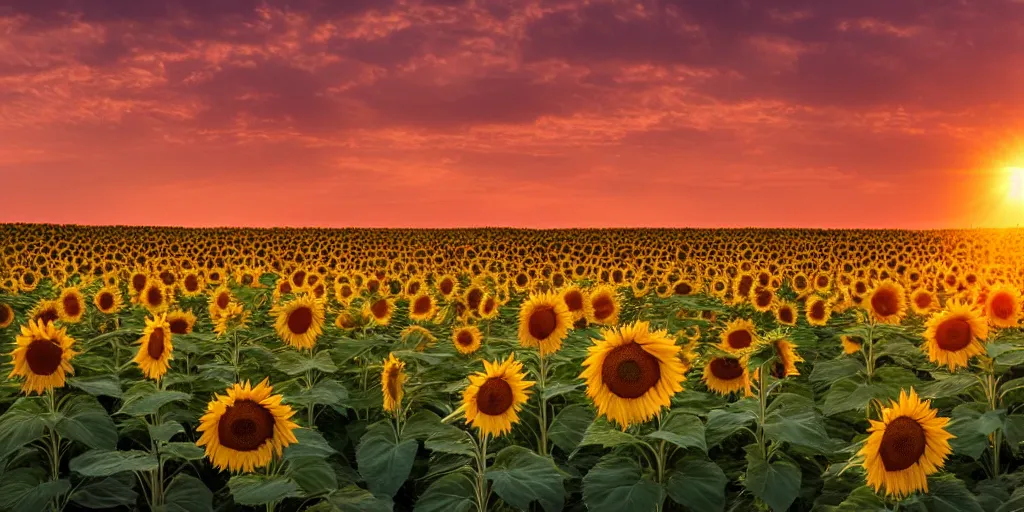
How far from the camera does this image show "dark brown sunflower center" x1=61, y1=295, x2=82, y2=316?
11.2 meters

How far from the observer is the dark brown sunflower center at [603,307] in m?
9.80

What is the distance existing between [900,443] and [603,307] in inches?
189

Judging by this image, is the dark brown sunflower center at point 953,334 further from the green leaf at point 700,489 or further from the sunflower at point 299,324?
the sunflower at point 299,324

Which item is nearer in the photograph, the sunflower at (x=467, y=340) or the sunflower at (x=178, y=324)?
the sunflower at (x=467, y=340)

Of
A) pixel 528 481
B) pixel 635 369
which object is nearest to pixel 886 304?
pixel 635 369

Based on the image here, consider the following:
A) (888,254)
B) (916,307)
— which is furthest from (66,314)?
(888,254)

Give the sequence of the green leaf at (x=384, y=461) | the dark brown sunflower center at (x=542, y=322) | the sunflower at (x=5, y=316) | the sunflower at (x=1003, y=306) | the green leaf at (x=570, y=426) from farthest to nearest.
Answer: the sunflower at (x=5, y=316), the sunflower at (x=1003, y=306), the dark brown sunflower center at (x=542, y=322), the green leaf at (x=570, y=426), the green leaf at (x=384, y=461)

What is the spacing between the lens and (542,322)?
7539 millimetres

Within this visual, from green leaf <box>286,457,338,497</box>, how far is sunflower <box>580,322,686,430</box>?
1.87 meters

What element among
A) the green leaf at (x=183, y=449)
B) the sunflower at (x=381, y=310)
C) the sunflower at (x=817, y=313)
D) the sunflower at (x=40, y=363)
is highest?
the sunflower at (x=817, y=313)

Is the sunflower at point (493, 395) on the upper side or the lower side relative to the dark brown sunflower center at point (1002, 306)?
lower

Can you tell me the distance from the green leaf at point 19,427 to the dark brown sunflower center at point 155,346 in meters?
0.96

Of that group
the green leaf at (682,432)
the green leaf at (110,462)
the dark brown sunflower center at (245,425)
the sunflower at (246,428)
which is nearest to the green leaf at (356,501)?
the sunflower at (246,428)

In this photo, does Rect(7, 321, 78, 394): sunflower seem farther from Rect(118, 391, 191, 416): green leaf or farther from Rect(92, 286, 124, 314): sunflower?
Rect(92, 286, 124, 314): sunflower
